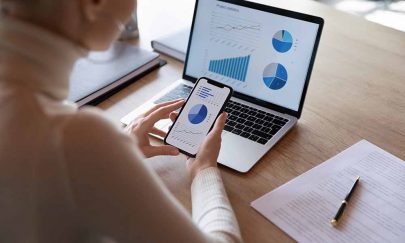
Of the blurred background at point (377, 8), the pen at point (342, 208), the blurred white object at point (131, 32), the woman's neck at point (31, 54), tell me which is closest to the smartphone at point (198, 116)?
the pen at point (342, 208)

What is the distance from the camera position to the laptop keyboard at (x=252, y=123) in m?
0.88

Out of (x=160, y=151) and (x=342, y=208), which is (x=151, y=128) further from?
(x=342, y=208)

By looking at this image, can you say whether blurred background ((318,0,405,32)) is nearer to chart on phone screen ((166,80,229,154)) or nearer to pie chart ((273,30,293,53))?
pie chart ((273,30,293,53))

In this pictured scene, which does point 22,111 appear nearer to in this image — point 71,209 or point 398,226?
point 71,209

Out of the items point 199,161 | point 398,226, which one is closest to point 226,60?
point 199,161

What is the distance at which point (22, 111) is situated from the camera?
412 mm

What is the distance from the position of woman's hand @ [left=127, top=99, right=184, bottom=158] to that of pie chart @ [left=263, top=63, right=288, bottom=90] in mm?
218

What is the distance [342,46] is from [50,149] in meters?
1.10

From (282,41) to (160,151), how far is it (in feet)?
1.25

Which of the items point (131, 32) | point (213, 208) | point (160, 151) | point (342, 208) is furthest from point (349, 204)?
point (131, 32)

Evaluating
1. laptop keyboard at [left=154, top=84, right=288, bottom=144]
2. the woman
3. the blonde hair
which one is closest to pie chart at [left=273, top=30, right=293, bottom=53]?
laptop keyboard at [left=154, top=84, right=288, bottom=144]

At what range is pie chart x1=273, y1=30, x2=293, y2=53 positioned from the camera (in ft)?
2.98

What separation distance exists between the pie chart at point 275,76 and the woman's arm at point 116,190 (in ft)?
1.68

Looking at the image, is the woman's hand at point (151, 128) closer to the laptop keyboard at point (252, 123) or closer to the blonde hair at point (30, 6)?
the laptop keyboard at point (252, 123)
